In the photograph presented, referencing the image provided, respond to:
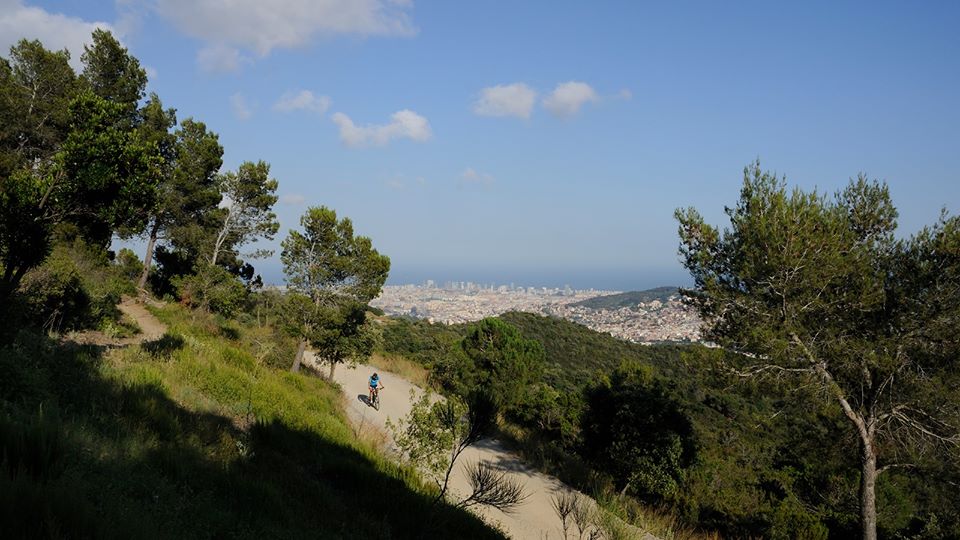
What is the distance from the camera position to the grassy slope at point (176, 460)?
120 inches

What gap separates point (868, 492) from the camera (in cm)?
938

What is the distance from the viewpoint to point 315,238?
1675 cm

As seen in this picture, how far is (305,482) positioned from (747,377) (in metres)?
8.55

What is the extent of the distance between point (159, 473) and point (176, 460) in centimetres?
42

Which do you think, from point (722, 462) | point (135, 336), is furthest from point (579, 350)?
point (135, 336)

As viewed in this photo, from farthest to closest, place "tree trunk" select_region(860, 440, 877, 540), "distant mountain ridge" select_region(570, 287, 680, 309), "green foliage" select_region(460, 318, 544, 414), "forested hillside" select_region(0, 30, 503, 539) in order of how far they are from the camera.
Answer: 1. "distant mountain ridge" select_region(570, 287, 680, 309)
2. "green foliage" select_region(460, 318, 544, 414)
3. "tree trunk" select_region(860, 440, 877, 540)
4. "forested hillside" select_region(0, 30, 503, 539)

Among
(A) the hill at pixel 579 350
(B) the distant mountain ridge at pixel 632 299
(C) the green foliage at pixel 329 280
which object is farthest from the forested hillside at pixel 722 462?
(B) the distant mountain ridge at pixel 632 299

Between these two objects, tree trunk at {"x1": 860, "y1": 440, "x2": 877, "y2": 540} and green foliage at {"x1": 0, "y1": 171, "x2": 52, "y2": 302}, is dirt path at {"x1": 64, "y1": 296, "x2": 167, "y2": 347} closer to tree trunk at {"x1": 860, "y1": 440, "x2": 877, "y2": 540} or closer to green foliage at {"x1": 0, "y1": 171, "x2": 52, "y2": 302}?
green foliage at {"x1": 0, "y1": 171, "x2": 52, "y2": 302}

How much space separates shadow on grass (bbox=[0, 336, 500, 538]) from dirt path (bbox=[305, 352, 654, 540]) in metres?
2.19

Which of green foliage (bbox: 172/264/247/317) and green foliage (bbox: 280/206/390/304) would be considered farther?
green foliage (bbox: 172/264/247/317)

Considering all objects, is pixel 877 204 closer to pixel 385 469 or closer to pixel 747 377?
pixel 747 377

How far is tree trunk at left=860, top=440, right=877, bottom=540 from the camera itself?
30.6ft

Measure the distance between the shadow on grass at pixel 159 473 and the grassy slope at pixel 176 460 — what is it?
15 mm

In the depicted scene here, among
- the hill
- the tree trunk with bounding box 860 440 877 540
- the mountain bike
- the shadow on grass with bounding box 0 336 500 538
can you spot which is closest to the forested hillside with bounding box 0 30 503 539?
the shadow on grass with bounding box 0 336 500 538
